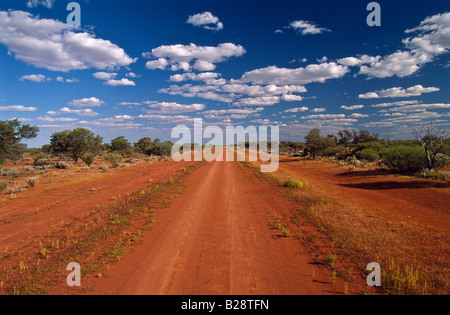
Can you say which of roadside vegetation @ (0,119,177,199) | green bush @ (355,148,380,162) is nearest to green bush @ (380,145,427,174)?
green bush @ (355,148,380,162)

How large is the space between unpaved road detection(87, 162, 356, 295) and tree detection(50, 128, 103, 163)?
30.0 m

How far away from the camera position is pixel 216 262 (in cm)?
545

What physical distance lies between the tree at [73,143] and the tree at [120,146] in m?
16.4

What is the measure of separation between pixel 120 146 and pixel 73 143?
1838cm

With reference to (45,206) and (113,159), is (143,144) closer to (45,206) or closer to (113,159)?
(113,159)

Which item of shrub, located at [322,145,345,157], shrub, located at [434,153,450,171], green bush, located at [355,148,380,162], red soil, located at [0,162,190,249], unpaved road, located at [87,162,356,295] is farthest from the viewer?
shrub, located at [322,145,345,157]

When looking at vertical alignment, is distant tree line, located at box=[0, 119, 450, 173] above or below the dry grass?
above

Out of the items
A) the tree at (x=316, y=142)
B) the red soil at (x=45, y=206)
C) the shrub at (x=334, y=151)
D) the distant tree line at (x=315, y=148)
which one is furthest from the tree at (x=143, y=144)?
the red soil at (x=45, y=206)

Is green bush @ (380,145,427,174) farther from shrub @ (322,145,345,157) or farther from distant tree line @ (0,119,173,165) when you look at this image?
distant tree line @ (0,119,173,165)

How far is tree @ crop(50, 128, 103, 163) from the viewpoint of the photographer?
31547 mm

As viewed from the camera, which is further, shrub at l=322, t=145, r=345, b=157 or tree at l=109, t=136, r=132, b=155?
tree at l=109, t=136, r=132, b=155
